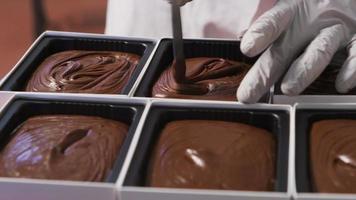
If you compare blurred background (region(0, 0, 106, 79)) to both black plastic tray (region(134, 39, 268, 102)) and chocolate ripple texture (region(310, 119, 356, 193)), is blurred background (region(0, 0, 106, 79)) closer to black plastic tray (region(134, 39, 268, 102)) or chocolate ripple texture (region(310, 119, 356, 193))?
black plastic tray (region(134, 39, 268, 102))

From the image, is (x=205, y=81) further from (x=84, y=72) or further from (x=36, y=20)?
(x=36, y=20)

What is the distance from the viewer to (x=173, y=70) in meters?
1.11

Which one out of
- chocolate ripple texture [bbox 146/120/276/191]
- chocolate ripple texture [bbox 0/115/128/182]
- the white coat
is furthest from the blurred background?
chocolate ripple texture [bbox 146/120/276/191]

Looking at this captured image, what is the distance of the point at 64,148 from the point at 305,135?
1.25 feet

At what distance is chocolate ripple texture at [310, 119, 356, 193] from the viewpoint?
83cm

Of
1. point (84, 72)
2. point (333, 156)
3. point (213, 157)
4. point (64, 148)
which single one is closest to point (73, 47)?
point (84, 72)

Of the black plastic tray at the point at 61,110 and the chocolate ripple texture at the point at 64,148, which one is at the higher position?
the black plastic tray at the point at 61,110

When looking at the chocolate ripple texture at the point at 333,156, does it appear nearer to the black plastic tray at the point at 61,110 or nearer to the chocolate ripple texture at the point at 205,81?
the chocolate ripple texture at the point at 205,81

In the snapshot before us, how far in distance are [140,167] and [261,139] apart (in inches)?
8.1

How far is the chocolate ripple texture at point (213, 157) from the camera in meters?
0.85

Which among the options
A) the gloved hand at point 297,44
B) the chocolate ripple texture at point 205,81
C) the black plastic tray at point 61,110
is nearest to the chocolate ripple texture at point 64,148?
the black plastic tray at point 61,110

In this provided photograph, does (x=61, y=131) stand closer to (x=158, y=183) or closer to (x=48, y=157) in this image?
(x=48, y=157)

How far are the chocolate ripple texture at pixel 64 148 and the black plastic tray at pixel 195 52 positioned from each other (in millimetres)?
186

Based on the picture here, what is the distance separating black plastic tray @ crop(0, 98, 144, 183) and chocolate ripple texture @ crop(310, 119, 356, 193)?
0.30 metres
